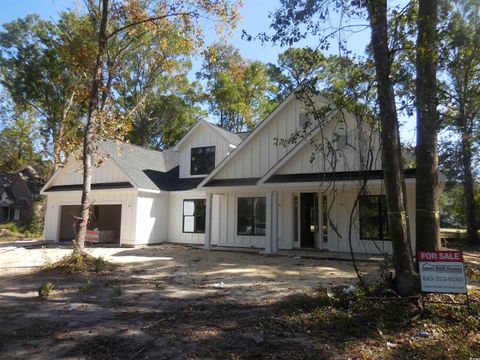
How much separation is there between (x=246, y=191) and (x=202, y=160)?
16.5ft

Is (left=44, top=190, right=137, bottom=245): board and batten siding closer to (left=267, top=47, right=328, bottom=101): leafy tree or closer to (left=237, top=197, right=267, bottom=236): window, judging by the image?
(left=237, top=197, right=267, bottom=236): window

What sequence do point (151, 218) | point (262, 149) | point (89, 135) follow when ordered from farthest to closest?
point (151, 218)
point (262, 149)
point (89, 135)

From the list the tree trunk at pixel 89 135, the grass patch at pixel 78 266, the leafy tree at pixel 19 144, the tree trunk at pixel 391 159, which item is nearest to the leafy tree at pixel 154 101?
the leafy tree at pixel 19 144

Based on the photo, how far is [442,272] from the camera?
19.9 feet

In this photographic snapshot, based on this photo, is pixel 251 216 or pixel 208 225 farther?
pixel 251 216

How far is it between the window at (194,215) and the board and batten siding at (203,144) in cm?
232

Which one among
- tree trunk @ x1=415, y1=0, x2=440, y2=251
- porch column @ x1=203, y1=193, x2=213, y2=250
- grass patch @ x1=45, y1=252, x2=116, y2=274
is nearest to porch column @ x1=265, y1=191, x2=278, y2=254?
porch column @ x1=203, y1=193, x2=213, y2=250

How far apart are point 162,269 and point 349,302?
7.00 meters

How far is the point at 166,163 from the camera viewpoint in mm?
25312

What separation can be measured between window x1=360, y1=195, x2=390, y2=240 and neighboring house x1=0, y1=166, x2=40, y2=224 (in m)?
34.4

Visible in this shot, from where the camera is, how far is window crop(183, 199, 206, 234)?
20297mm

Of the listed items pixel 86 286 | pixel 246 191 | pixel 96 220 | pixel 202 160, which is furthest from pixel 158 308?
pixel 96 220

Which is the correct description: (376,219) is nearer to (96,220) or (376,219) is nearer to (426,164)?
(426,164)

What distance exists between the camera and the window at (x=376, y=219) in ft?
48.6
